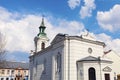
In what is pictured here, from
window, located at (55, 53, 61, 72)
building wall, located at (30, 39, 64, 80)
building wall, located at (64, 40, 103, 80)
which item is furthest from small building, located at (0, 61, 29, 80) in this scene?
building wall, located at (64, 40, 103, 80)

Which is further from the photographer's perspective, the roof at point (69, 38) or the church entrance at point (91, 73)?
the roof at point (69, 38)

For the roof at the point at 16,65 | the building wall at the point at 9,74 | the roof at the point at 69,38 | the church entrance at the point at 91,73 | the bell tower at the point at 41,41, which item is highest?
→ the bell tower at the point at 41,41

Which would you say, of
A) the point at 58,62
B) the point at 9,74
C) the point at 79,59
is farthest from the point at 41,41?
the point at 9,74

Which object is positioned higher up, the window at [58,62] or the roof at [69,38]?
the roof at [69,38]

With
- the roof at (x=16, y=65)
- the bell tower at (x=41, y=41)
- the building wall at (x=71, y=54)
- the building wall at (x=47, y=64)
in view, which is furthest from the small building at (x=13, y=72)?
the building wall at (x=71, y=54)

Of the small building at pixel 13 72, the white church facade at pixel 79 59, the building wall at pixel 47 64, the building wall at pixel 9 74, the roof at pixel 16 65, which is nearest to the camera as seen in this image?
the white church facade at pixel 79 59

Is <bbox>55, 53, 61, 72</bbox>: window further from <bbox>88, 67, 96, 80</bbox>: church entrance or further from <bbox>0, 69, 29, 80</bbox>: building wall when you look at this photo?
<bbox>0, 69, 29, 80</bbox>: building wall

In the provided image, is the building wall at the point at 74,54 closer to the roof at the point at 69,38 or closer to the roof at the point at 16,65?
the roof at the point at 69,38

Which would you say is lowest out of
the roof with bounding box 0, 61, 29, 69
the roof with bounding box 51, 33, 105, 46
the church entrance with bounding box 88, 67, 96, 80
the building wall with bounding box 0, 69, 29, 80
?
the building wall with bounding box 0, 69, 29, 80

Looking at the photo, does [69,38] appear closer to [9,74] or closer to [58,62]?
[58,62]

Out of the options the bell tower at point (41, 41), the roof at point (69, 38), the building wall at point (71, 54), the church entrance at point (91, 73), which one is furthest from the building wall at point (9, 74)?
the church entrance at point (91, 73)

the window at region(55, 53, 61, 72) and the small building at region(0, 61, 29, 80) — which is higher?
the window at region(55, 53, 61, 72)

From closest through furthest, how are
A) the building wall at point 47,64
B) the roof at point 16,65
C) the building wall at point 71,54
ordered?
the building wall at point 71,54 < the building wall at point 47,64 < the roof at point 16,65

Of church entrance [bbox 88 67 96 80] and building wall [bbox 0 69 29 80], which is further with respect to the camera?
building wall [bbox 0 69 29 80]
